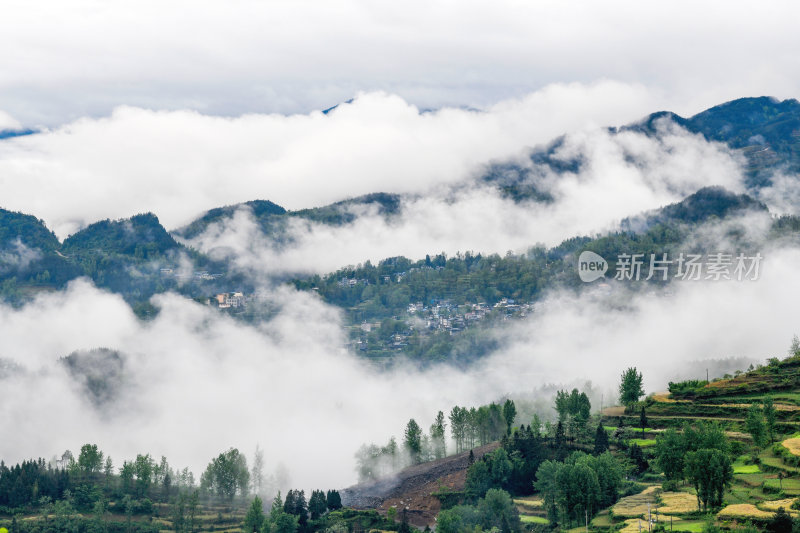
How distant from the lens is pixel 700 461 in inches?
3071

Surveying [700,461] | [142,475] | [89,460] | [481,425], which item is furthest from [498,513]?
[89,460]

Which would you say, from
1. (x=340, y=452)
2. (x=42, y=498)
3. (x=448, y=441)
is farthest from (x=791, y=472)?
(x=340, y=452)

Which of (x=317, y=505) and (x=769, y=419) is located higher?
(x=769, y=419)

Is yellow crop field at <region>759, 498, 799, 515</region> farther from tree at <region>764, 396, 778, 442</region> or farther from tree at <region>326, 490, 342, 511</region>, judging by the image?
tree at <region>326, 490, 342, 511</region>

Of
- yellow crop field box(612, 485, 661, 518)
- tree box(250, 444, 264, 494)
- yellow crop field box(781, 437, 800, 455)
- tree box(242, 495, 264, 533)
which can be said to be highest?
yellow crop field box(781, 437, 800, 455)

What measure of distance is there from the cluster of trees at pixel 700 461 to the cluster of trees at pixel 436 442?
1998 inches

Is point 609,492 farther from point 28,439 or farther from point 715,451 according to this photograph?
point 28,439

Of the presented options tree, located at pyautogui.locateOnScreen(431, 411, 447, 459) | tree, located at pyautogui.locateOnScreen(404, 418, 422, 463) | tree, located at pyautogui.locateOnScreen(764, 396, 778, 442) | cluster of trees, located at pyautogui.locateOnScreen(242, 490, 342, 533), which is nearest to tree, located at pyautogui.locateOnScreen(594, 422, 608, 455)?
tree, located at pyautogui.locateOnScreen(764, 396, 778, 442)

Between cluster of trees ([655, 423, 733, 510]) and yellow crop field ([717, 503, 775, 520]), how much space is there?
10.1 feet

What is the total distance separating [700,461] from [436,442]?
2984 inches

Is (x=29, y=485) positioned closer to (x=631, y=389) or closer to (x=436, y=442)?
(x=436, y=442)

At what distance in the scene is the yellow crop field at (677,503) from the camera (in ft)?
259

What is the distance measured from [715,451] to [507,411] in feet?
205

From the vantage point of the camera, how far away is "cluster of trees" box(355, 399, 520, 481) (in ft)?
472
